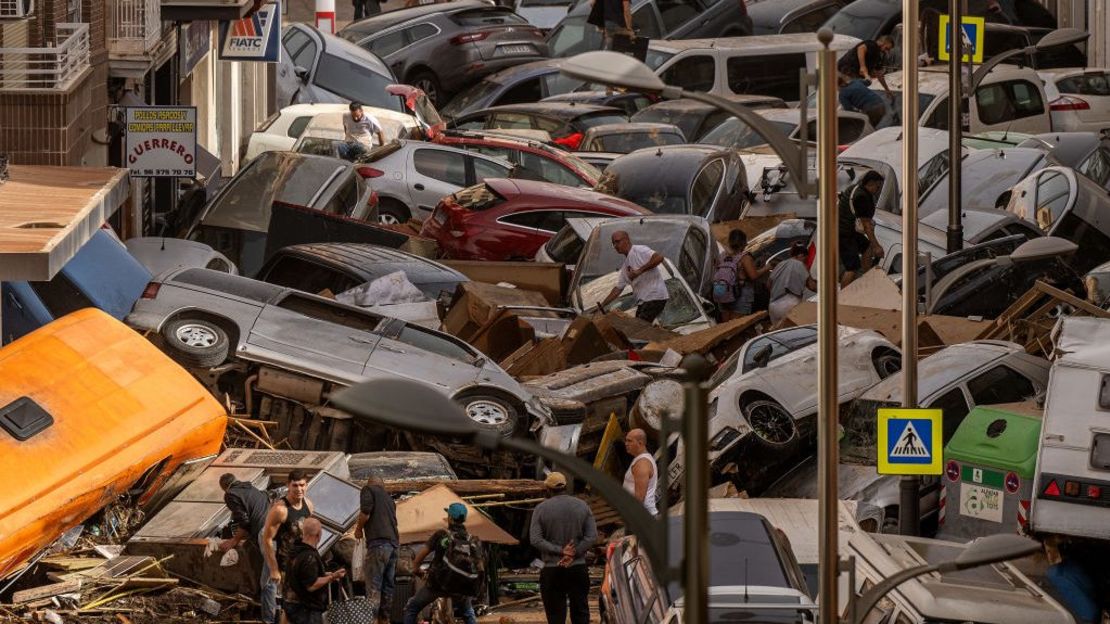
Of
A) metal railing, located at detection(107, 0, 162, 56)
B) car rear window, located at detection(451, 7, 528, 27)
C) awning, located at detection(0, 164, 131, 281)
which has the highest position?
metal railing, located at detection(107, 0, 162, 56)

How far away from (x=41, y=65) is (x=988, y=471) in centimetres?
1044

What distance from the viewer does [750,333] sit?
21.3m

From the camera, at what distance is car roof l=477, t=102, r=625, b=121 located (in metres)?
36.0

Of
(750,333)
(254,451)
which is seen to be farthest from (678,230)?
(254,451)

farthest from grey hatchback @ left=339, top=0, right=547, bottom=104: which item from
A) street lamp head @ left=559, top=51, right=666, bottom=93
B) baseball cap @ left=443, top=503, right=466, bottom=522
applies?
street lamp head @ left=559, top=51, right=666, bottom=93

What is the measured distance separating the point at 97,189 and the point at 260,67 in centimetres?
2485

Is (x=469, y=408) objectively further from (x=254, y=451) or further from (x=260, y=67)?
(x=260, y=67)

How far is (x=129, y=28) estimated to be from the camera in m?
25.8

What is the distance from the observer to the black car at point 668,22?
43.9 meters

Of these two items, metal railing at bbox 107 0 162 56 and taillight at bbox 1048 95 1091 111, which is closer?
metal railing at bbox 107 0 162 56

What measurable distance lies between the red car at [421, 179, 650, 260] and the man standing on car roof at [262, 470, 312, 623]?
1215 cm

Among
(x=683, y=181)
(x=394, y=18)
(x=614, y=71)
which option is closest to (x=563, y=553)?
(x=614, y=71)

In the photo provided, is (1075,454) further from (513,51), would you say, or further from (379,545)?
(513,51)

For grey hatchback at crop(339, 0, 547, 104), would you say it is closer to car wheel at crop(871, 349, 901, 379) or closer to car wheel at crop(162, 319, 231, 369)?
car wheel at crop(162, 319, 231, 369)
